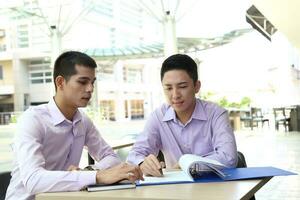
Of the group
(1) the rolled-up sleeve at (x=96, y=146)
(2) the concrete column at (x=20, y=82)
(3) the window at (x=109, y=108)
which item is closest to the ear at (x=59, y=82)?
(1) the rolled-up sleeve at (x=96, y=146)

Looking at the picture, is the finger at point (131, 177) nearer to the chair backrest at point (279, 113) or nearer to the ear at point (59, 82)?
the ear at point (59, 82)

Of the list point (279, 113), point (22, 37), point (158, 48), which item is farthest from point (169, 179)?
point (158, 48)

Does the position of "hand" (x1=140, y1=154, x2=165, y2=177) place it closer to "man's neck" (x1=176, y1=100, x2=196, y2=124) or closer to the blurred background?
"man's neck" (x1=176, y1=100, x2=196, y2=124)

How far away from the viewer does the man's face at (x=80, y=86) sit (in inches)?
75.0

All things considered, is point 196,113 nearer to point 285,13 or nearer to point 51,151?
point 51,151

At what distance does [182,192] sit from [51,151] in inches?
30.9

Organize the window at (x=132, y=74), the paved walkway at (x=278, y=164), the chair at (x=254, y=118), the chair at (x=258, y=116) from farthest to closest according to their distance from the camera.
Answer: the window at (x=132, y=74)
the chair at (x=258, y=116)
the chair at (x=254, y=118)
the paved walkway at (x=278, y=164)

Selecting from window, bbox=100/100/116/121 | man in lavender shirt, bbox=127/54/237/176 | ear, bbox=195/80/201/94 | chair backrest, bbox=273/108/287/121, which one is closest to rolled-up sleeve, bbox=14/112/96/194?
man in lavender shirt, bbox=127/54/237/176

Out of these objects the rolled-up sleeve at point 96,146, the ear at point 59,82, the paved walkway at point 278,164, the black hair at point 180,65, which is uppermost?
the black hair at point 180,65

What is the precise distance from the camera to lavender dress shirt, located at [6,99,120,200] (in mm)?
1527

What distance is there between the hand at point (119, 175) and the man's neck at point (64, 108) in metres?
0.51

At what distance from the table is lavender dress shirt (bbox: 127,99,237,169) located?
23.0 inches

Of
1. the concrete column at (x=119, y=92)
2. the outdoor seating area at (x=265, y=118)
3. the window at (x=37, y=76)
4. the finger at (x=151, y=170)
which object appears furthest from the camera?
the concrete column at (x=119, y=92)

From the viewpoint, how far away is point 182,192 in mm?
1336
